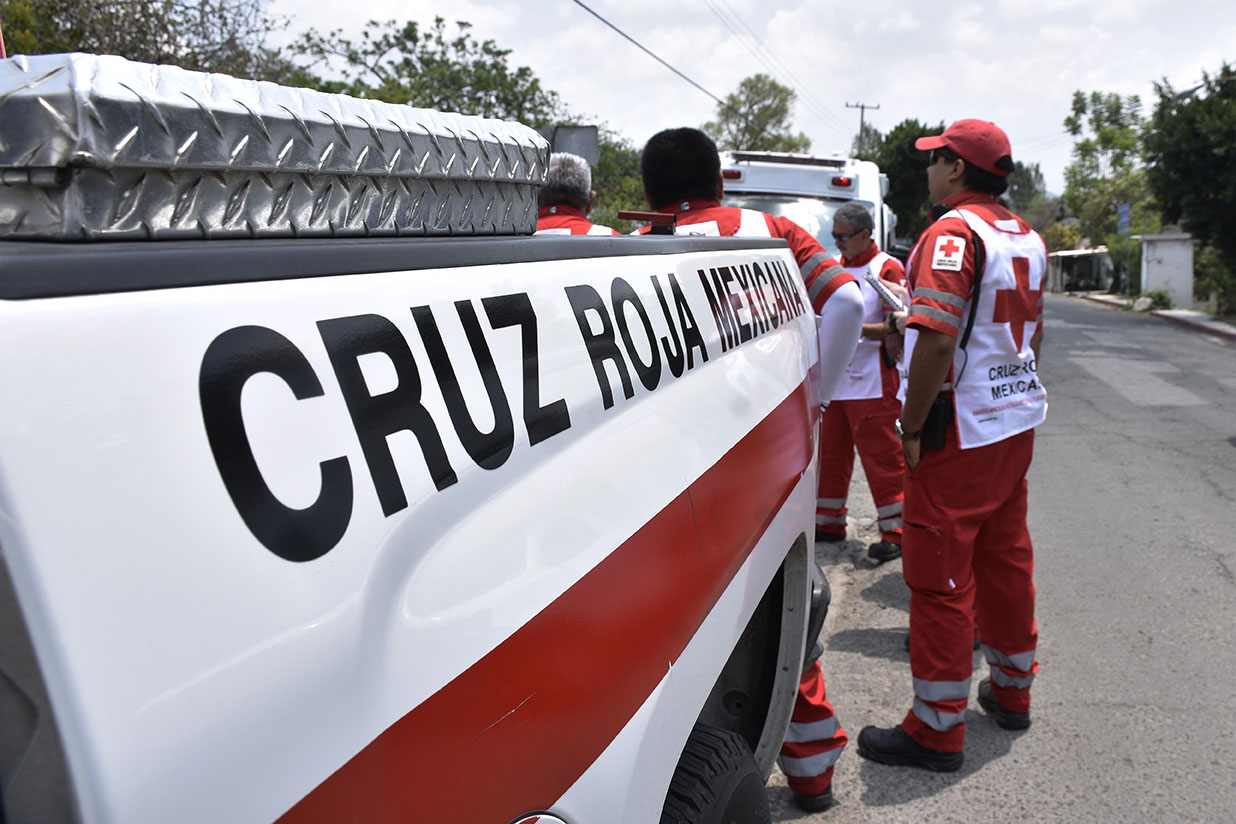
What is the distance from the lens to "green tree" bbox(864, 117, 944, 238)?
26.5m

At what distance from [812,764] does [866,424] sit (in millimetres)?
2563

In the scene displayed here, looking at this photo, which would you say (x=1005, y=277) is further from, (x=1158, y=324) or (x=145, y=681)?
(x=1158, y=324)

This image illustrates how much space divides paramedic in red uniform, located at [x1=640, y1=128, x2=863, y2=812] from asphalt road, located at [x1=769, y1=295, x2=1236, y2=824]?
0.21 m

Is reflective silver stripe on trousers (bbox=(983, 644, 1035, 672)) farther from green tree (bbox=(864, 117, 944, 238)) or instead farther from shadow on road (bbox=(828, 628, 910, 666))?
green tree (bbox=(864, 117, 944, 238))

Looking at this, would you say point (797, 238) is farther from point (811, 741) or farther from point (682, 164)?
point (811, 741)

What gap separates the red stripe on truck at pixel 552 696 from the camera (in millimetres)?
782

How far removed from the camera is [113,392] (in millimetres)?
632

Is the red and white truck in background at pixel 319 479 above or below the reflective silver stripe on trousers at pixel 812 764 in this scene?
above

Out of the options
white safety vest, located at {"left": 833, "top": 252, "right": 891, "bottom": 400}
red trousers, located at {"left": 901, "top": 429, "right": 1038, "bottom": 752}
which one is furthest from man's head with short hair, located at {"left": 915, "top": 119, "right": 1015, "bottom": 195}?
white safety vest, located at {"left": 833, "top": 252, "right": 891, "bottom": 400}

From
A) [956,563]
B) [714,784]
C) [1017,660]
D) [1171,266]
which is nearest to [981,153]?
[956,563]

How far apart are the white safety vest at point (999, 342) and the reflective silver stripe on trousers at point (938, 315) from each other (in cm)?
7

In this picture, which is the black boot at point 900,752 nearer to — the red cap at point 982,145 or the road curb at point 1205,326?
the red cap at point 982,145

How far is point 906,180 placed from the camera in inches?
1051

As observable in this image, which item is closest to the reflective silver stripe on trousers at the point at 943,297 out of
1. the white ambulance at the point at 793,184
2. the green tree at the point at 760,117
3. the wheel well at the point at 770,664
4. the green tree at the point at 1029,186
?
the wheel well at the point at 770,664
